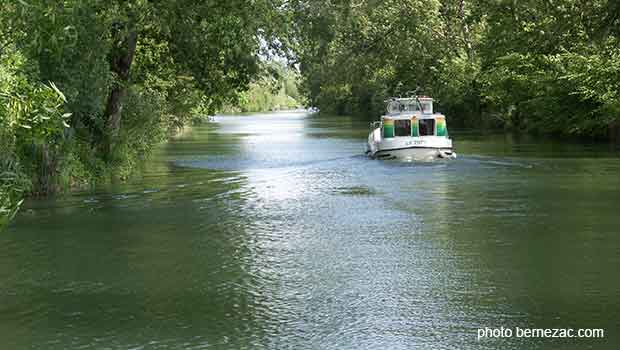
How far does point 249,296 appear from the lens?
12.3 meters

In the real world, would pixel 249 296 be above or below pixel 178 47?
below

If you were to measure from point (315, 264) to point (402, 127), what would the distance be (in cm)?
2242

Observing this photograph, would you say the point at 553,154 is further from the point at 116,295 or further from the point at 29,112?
the point at 29,112

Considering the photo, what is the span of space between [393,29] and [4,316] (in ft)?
182

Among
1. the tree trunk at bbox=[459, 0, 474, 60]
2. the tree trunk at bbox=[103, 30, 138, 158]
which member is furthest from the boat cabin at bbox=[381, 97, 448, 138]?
the tree trunk at bbox=[459, 0, 474, 60]

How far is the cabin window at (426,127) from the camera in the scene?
36031 millimetres

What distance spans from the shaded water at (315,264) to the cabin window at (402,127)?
309 inches

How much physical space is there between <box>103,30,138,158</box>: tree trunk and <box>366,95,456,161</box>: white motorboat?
1062 centimetres

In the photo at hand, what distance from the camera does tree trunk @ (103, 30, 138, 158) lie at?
28641mm

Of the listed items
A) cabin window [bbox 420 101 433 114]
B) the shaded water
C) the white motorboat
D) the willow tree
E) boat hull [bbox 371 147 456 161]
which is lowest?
the shaded water

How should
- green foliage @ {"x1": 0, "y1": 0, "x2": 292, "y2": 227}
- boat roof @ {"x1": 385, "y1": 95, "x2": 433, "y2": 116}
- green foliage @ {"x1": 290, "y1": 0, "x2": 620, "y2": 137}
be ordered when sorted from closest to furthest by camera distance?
green foliage @ {"x1": 0, "y1": 0, "x2": 292, "y2": 227} < green foliage @ {"x1": 290, "y1": 0, "x2": 620, "y2": 137} < boat roof @ {"x1": 385, "y1": 95, "x2": 433, "y2": 116}

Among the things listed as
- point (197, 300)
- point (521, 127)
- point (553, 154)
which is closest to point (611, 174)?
point (553, 154)

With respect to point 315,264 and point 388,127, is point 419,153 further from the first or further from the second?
point 315,264

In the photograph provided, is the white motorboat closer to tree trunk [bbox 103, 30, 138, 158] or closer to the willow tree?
the willow tree
